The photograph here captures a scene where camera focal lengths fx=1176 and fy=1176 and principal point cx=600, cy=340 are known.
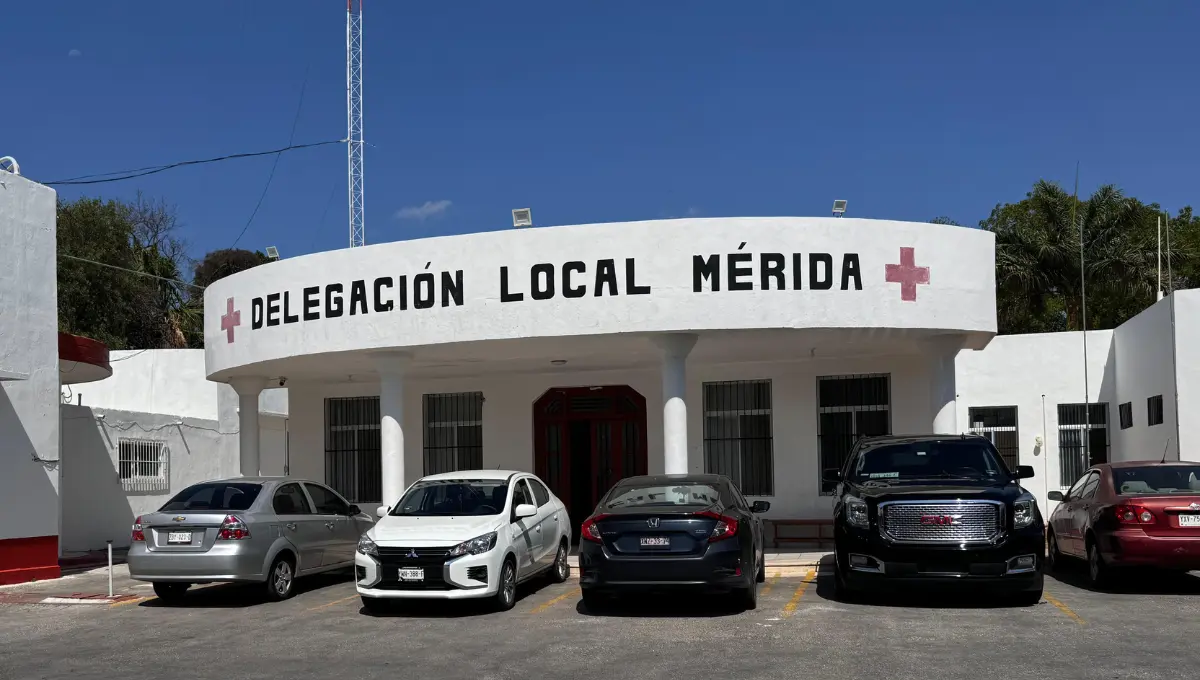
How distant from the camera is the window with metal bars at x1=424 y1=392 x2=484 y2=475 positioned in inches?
880

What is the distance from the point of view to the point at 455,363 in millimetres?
19594

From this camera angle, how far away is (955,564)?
456 inches

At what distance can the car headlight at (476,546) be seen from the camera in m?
12.2

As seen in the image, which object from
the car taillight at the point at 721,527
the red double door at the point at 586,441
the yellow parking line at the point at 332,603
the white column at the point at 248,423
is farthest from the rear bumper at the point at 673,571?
the white column at the point at 248,423

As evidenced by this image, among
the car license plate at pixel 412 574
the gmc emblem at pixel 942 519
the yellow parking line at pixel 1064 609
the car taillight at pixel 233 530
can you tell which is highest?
the gmc emblem at pixel 942 519

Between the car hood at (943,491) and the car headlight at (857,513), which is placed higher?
the car hood at (943,491)

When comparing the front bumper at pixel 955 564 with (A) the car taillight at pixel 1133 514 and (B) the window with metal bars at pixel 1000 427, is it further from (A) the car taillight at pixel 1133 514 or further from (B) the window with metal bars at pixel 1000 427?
(B) the window with metal bars at pixel 1000 427

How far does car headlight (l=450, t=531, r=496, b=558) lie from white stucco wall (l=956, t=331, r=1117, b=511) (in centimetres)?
1307

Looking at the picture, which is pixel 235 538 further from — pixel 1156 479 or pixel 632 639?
pixel 1156 479

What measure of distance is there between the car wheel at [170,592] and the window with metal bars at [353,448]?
8.58 metres

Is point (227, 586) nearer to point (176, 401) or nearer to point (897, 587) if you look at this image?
point (897, 587)

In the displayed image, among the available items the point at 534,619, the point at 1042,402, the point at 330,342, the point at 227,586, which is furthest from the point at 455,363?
the point at 1042,402

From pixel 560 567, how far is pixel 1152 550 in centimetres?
686

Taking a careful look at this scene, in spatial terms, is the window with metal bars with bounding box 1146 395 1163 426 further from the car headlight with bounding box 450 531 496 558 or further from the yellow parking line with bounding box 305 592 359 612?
the yellow parking line with bounding box 305 592 359 612
